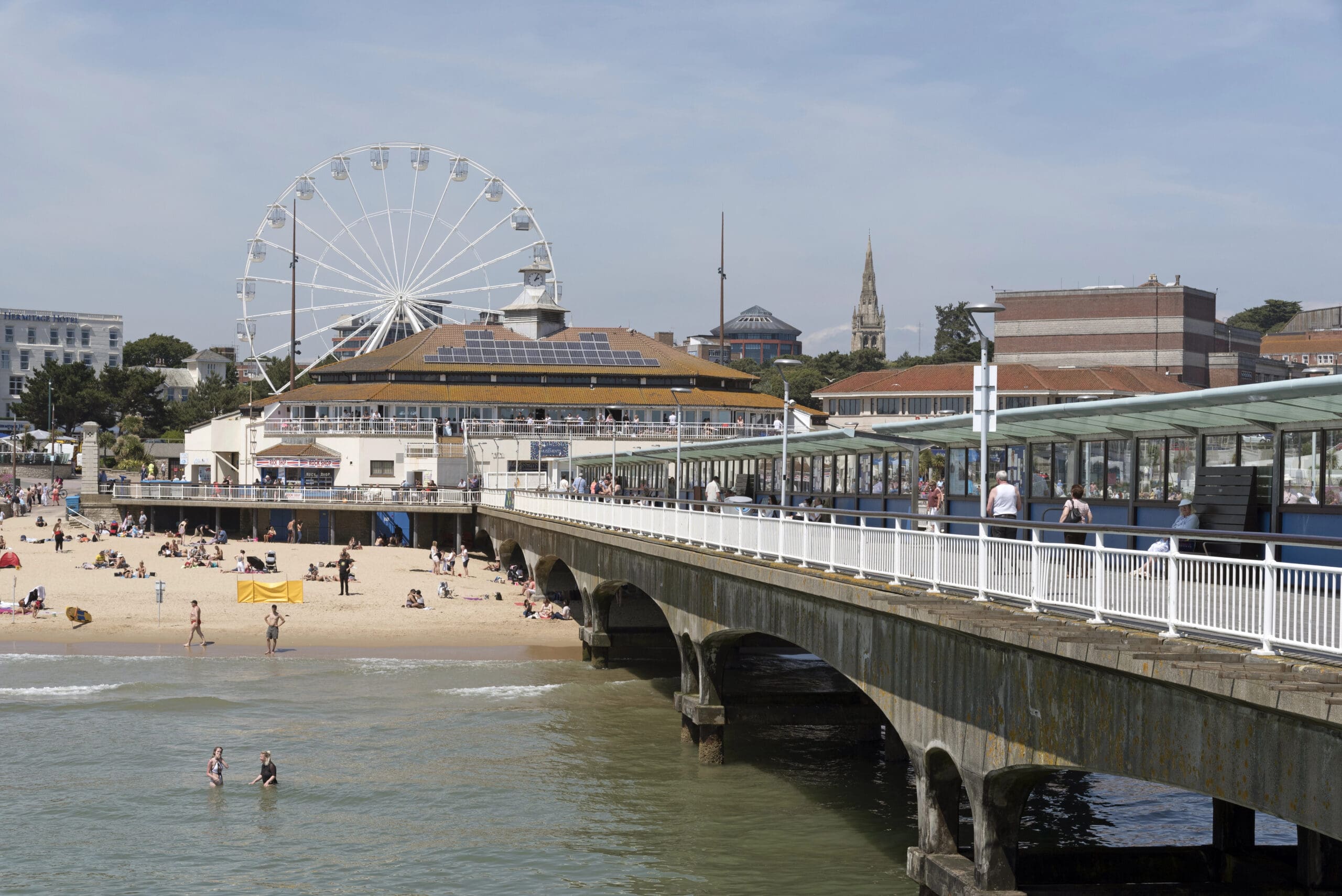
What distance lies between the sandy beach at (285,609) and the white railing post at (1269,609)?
118ft

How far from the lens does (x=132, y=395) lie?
13425 cm

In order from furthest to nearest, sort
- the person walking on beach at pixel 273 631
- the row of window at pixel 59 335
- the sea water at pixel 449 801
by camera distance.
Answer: the row of window at pixel 59 335, the person walking on beach at pixel 273 631, the sea water at pixel 449 801

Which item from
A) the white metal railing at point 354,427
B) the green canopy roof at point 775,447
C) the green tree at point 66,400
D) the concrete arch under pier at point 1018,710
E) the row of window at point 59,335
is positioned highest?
the row of window at point 59,335

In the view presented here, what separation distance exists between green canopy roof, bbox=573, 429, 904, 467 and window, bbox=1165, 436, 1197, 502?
28.0ft

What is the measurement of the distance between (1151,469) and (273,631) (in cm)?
2936

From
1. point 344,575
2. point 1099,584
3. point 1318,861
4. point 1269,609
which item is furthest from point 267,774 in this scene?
point 344,575

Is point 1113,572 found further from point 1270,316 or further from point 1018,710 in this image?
point 1270,316

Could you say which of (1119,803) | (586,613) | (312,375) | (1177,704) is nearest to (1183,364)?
(312,375)

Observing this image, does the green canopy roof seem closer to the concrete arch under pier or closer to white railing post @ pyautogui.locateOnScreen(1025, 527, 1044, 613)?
the concrete arch under pier

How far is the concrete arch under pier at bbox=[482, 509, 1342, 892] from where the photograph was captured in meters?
10.6

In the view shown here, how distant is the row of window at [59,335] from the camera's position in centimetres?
16800

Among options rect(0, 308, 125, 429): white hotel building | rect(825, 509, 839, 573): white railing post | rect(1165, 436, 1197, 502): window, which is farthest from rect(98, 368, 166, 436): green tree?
rect(1165, 436, 1197, 502): window

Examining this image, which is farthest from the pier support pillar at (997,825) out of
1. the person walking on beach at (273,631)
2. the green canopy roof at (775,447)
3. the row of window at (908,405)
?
the row of window at (908,405)

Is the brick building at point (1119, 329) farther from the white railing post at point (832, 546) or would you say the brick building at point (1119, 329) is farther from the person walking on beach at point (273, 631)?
the white railing post at point (832, 546)
